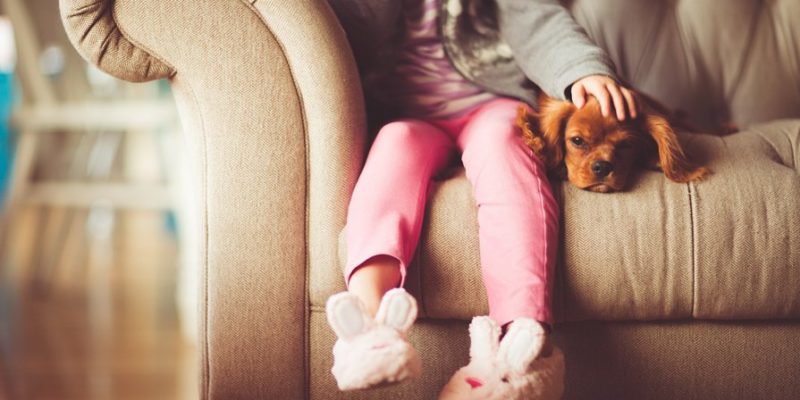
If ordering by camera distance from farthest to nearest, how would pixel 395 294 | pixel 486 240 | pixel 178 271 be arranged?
pixel 178 271 → pixel 486 240 → pixel 395 294

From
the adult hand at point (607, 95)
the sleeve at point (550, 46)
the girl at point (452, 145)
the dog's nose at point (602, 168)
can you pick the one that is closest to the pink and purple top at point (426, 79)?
the girl at point (452, 145)

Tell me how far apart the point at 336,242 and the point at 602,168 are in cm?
40

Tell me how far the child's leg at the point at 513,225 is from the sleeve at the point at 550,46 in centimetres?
16

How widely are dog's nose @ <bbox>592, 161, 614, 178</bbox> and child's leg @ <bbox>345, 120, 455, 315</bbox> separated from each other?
0.78ft

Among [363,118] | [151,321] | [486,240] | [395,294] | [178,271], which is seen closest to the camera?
[395,294]

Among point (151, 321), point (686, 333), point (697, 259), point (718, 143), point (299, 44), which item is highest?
point (299, 44)

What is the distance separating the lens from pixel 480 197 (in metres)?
0.98

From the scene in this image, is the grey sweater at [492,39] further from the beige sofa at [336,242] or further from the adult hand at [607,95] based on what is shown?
the beige sofa at [336,242]

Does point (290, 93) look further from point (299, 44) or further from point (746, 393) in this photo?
point (746, 393)

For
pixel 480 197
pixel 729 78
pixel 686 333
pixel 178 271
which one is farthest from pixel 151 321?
pixel 729 78

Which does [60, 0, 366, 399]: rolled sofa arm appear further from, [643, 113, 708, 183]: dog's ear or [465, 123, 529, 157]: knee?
[643, 113, 708, 183]: dog's ear

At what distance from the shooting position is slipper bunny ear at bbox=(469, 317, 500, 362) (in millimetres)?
871

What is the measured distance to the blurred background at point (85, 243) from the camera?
147cm

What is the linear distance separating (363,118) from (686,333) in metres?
0.58
